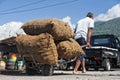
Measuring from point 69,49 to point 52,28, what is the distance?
0.81 meters

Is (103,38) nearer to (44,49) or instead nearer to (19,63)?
(19,63)

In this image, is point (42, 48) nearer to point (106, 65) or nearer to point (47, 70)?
point (47, 70)

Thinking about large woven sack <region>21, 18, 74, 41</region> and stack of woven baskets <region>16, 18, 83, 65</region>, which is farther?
large woven sack <region>21, 18, 74, 41</region>

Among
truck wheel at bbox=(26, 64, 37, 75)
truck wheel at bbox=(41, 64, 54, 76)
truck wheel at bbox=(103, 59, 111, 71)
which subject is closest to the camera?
truck wheel at bbox=(41, 64, 54, 76)

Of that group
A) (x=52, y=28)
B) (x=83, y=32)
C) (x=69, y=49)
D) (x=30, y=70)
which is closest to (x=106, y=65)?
(x=83, y=32)

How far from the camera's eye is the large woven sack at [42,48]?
11.9 meters

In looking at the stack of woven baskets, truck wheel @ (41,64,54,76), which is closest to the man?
the stack of woven baskets

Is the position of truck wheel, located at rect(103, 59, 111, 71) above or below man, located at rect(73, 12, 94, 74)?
below

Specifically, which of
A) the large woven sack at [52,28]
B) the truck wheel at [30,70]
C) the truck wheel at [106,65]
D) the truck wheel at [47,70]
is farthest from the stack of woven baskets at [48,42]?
the truck wheel at [106,65]

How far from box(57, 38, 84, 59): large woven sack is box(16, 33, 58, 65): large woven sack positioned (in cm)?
27

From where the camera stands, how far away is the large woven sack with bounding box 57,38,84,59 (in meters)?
12.2

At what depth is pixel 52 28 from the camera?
12125mm

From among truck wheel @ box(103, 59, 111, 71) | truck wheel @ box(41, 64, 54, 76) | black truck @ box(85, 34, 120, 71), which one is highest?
black truck @ box(85, 34, 120, 71)

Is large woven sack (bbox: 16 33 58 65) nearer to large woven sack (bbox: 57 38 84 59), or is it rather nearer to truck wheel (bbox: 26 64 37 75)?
large woven sack (bbox: 57 38 84 59)
